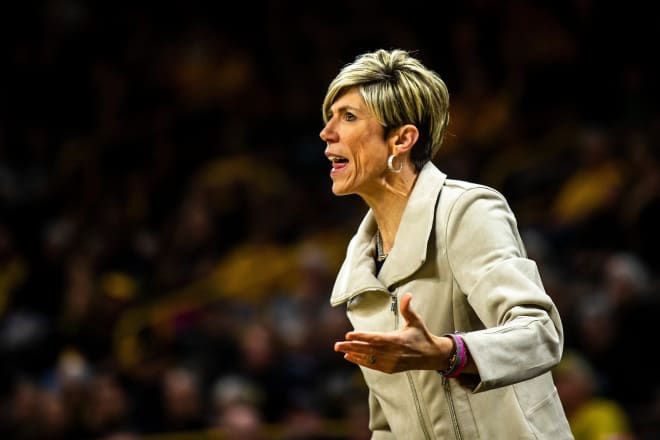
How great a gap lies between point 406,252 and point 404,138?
0.25 meters

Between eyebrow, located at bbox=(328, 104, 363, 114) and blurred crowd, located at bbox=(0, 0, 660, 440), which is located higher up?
blurred crowd, located at bbox=(0, 0, 660, 440)

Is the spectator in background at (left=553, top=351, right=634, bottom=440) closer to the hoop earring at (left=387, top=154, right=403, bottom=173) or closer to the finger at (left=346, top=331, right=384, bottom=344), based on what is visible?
the hoop earring at (left=387, top=154, right=403, bottom=173)

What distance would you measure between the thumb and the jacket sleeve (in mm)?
127

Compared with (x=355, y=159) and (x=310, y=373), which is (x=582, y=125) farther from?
(x=355, y=159)

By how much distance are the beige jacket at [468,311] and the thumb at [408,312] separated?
0.42ft

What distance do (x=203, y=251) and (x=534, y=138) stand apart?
1961mm

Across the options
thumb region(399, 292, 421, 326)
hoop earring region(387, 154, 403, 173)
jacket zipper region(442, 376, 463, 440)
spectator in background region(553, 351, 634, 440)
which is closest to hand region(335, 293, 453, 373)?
thumb region(399, 292, 421, 326)

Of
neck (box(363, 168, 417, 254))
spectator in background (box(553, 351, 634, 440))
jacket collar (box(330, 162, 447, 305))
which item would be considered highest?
neck (box(363, 168, 417, 254))

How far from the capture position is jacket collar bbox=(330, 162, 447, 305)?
7.71 feet

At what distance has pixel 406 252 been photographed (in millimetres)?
2371

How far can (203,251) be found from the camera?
21.1 feet

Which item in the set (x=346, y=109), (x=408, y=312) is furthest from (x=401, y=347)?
(x=346, y=109)

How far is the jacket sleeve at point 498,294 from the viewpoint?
207cm

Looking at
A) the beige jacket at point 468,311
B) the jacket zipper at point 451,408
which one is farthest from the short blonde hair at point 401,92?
the jacket zipper at point 451,408
